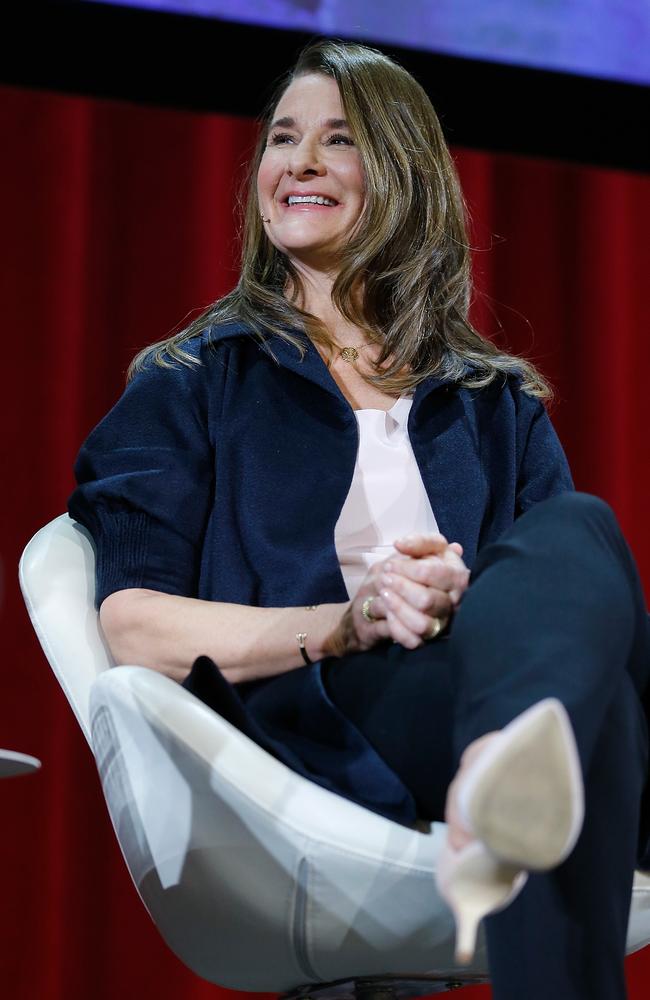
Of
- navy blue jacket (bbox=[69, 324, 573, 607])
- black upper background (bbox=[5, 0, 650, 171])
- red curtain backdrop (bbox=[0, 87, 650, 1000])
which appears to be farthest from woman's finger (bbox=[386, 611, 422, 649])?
black upper background (bbox=[5, 0, 650, 171])

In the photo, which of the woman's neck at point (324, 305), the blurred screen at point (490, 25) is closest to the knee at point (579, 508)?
the woman's neck at point (324, 305)

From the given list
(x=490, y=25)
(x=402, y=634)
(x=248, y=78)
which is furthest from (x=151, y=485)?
(x=490, y=25)

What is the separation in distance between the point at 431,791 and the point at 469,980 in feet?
0.74

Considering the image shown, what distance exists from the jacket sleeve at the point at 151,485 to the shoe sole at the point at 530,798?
62 centimetres

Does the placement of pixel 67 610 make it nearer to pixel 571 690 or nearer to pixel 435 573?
pixel 435 573

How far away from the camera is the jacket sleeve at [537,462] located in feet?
4.78

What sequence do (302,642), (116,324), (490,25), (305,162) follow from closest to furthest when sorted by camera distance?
(302,642), (305,162), (116,324), (490,25)

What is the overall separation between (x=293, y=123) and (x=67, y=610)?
673mm

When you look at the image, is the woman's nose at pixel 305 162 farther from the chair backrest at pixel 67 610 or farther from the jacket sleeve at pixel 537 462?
the chair backrest at pixel 67 610

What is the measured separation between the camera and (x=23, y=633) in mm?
2014

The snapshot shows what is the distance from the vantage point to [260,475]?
135 centimetres

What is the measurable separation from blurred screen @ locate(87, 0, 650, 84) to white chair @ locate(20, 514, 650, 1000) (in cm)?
160

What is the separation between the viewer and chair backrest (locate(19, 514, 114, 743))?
47.7 inches

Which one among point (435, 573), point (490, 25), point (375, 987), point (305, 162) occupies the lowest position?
point (375, 987)
